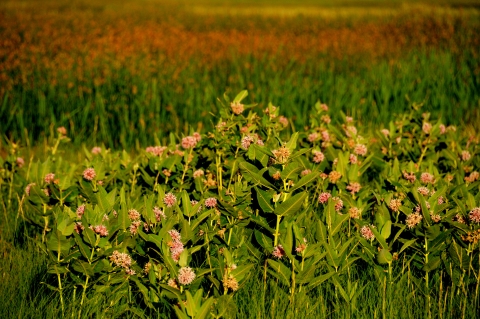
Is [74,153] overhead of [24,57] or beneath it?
beneath

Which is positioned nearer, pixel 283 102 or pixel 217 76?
pixel 283 102

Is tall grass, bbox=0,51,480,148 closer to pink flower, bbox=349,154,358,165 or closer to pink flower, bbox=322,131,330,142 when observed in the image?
pink flower, bbox=322,131,330,142

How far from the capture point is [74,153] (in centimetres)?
544

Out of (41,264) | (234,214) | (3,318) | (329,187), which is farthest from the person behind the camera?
(329,187)

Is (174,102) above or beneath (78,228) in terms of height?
beneath

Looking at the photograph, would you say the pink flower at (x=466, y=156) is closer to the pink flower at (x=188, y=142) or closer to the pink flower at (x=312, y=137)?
the pink flower at (x=312, y=137)

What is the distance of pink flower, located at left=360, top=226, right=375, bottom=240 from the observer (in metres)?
2.75

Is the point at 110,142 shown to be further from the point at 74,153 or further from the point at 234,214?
the point at 234,214

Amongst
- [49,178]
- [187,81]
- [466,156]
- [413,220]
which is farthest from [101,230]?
[187,81]

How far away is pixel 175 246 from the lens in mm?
2363

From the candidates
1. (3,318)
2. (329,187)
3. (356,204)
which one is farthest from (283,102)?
(3,318)

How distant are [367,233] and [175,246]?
0.94 m

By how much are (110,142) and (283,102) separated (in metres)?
1.75

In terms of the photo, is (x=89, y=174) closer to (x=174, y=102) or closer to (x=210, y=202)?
(x=210, y=202)
